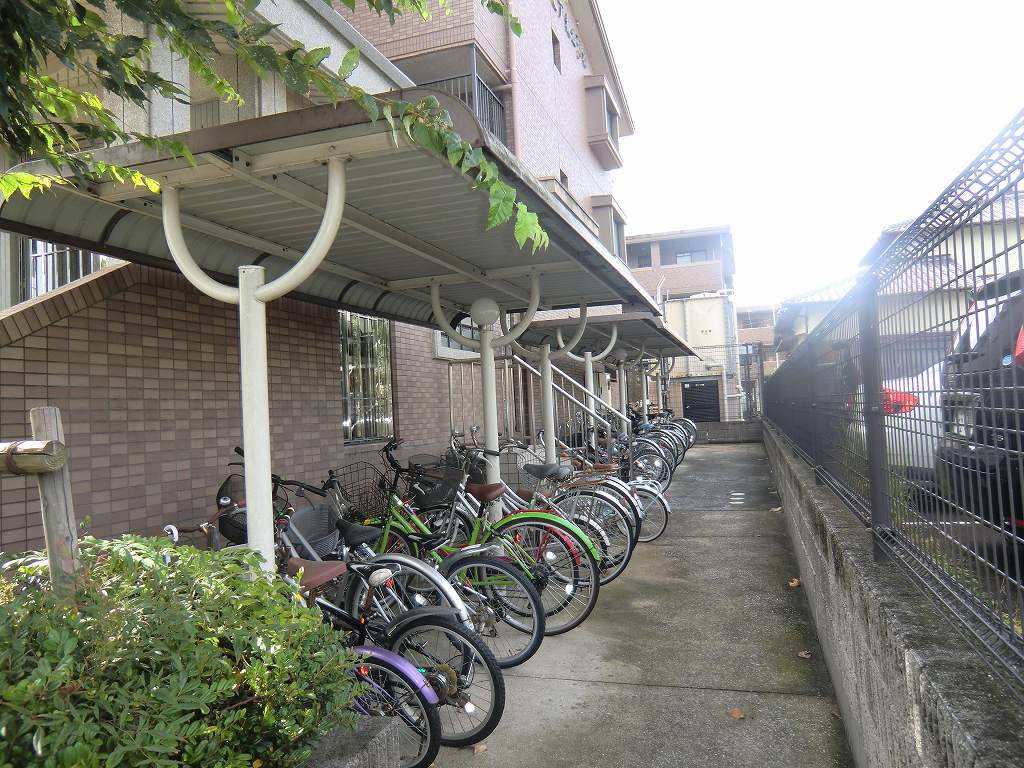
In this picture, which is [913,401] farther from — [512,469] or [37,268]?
[37,268]

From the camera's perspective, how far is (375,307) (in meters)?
6.57

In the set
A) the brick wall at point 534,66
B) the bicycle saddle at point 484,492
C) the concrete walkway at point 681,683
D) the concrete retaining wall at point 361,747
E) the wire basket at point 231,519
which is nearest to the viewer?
the concrete retaining wall at point 361,747

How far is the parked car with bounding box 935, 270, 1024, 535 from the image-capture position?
141 centimetres

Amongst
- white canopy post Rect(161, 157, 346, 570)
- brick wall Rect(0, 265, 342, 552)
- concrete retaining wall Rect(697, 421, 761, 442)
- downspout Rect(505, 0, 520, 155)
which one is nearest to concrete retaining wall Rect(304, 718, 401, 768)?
white canopy post Rect(161, 157, 346, 570)

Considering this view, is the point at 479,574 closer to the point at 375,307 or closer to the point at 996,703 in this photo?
the point at 996,703

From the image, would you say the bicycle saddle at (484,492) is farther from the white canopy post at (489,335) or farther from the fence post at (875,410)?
the fence post at (875,410)

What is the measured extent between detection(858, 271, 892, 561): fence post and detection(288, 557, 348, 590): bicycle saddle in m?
2.27

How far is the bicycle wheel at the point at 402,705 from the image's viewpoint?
106 inches

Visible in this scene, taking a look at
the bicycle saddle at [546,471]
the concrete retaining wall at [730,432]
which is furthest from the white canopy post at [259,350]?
the concrete retaining wall at [730,432]

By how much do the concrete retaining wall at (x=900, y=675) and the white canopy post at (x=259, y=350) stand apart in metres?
2.40

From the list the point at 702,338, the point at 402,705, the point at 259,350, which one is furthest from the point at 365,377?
the point at 702,338

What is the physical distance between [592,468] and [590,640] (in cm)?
298

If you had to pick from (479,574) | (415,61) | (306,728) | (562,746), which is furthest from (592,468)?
(415,61)

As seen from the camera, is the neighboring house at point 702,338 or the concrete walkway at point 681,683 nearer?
the concrete walkway at point 681,683
